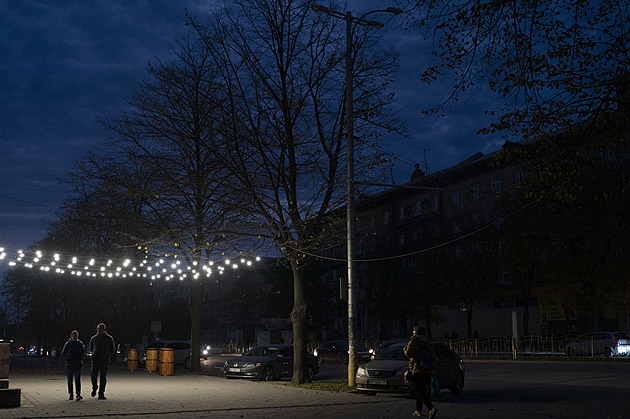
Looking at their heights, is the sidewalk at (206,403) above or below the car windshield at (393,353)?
below

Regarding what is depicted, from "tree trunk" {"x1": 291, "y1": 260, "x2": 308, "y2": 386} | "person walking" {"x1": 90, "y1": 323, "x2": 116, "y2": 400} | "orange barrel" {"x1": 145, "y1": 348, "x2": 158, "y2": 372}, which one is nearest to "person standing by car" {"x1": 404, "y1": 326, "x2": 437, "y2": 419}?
"person walking" {"x1": 90, "y1": 323, "x2": 116, "y2": 400}

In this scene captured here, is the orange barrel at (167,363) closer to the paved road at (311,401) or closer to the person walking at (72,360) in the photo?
the paved road at (311,401)

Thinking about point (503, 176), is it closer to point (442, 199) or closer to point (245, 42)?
point (442, 199)

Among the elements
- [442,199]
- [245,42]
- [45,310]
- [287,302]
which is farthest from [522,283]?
[45,310]

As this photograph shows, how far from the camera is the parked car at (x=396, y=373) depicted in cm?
1764

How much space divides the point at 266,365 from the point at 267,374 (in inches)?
13.7

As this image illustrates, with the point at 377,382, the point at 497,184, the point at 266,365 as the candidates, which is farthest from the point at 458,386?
the point at 497,184

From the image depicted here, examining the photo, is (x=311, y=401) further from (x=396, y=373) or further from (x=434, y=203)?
(x=434, y=203)

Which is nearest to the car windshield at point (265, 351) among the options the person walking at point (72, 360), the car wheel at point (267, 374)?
the car wheel at point (267, 374)

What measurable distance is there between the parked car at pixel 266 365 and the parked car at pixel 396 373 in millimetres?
7667

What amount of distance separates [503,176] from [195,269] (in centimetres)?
3382

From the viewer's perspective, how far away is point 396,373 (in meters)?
17.7

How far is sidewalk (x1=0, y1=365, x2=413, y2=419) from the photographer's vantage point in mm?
14211

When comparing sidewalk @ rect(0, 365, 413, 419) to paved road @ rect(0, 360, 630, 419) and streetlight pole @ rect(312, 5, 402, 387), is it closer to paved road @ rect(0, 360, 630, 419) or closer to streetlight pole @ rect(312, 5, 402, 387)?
paved road @ rect(0, 360, 630, 419)
